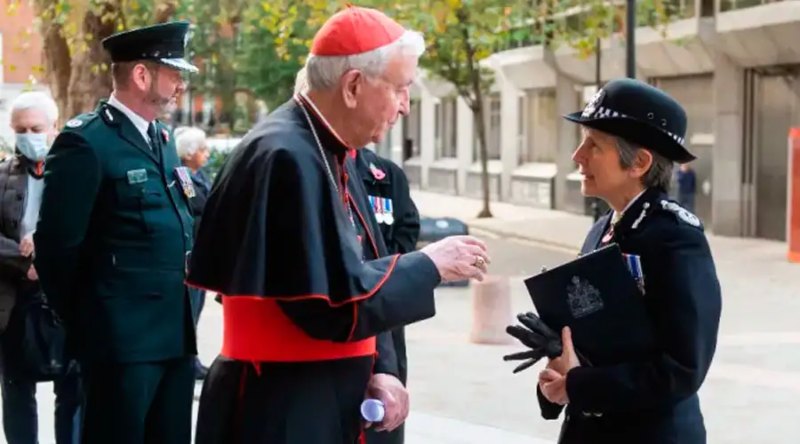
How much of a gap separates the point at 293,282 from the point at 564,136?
31.4 metres

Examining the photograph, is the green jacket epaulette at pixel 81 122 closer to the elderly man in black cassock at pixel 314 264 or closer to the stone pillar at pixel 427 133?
the elderly man in black cassock at pixel 314 264

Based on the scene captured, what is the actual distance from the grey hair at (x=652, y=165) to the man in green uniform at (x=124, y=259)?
1.92 meters

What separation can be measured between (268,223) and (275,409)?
447mm

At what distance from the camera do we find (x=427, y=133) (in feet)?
153

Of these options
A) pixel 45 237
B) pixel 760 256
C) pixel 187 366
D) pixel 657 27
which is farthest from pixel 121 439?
pixel 657 27

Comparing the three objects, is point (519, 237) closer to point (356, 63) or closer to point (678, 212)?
point (678, 212)

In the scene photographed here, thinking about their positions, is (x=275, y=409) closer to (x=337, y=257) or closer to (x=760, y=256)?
(x=337, y=257)

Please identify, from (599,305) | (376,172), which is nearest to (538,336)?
(599,305)

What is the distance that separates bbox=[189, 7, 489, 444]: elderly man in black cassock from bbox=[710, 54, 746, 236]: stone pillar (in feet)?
75.7

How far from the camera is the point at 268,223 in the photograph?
303 centimetres

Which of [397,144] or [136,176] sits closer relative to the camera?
[136,176]

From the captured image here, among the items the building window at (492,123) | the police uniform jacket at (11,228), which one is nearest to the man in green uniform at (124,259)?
the police uniform jacket at (11,228)

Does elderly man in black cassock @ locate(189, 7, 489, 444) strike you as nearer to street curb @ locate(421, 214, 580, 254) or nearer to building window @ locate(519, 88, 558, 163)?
street curb @ locate(421, 214, 580, 254)

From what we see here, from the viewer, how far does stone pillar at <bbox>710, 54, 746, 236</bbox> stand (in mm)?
25406
